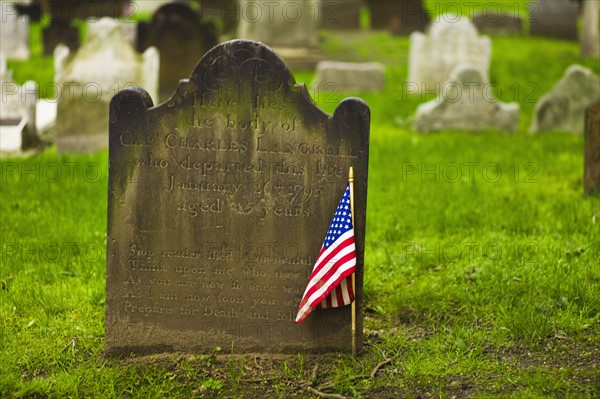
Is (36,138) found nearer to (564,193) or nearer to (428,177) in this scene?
(428,177)

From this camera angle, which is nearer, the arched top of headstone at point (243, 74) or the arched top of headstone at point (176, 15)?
the arched top of headstone at point (243, 74)

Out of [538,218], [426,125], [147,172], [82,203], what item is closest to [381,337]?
[147,172]

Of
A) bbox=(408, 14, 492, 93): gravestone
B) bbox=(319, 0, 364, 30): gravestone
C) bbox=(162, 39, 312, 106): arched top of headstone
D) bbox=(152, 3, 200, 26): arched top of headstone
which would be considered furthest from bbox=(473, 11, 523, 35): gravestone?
bbox=(162, 39, 312, 106): arched top of headstone

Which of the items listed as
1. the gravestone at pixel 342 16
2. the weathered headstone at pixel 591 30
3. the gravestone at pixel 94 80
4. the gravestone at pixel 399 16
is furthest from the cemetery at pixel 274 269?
the gravestone at pixel 342 16

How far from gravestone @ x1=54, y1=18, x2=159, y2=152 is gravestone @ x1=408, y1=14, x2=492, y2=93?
560 centimetres

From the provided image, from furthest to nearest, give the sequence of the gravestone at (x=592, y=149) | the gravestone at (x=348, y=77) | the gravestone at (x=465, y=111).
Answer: the gravestone at (x=348, y=77) < the gravestone at (x=465, y=111) < the gravestone at (x=592, y=149)

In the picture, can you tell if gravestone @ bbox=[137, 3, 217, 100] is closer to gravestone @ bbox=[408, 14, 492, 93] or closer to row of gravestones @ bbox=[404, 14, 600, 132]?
gravestone @ bbox=[408, 14, 492, 93]

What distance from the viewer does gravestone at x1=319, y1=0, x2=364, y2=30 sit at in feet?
76.7

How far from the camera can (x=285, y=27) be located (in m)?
18.2

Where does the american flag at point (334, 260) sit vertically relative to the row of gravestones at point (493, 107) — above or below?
below

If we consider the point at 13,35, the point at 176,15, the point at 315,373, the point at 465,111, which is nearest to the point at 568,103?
the point at 465,111

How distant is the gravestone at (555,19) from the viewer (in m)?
21.4

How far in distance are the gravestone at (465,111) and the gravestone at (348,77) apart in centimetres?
330

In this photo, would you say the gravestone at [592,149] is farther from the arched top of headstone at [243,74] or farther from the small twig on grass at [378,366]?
the arched top of headstone at [243,74]
